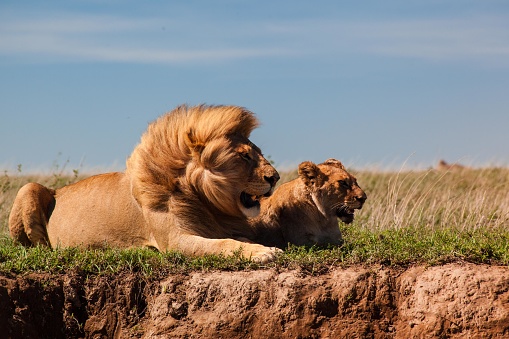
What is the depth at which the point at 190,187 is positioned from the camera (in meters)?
7.27

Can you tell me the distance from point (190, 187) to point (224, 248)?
2.29 feet

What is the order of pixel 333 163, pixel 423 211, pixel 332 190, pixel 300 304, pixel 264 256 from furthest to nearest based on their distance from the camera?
pixel 423 211
pixel 333 163
pixel 332 190
pixel 264 256
pixel 300 304

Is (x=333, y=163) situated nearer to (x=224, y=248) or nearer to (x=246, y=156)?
(x=246, y=156)

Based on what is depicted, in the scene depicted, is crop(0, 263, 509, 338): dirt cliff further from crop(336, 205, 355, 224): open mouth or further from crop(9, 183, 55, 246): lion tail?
crop(9, 183, 55, 246): lion tail

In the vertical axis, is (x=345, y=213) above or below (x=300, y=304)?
above

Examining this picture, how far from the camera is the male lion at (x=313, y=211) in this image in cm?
757

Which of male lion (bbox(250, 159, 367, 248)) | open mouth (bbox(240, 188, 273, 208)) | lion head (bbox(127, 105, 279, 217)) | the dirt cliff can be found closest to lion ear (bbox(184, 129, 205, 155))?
lion head (bbox(127, 105, 279, 217))

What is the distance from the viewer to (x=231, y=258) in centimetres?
662

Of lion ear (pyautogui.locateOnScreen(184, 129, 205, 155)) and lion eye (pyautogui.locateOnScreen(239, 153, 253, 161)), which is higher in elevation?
lion ear (pyautogui.locateOnScreen(184, 129, 205, 155))

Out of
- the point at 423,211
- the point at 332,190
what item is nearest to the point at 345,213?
the point at 332,190

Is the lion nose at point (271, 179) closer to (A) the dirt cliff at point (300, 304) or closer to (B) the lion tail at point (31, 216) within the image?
(A) the dirt cliff at point (300, 304)

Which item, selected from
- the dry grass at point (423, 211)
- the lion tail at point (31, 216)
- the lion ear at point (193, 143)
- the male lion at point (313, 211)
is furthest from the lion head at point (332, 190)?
the lion tail at point (31, 216)

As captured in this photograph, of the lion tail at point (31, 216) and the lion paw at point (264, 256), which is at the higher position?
the lion tail at point (31, 216)

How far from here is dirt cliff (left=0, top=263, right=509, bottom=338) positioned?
5.93 meters
